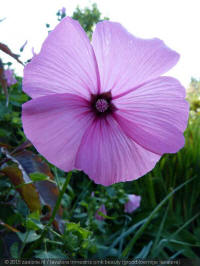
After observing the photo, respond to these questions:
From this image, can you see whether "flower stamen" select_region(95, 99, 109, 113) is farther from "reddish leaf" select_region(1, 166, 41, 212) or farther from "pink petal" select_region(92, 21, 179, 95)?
"reddish leaf" select_region(1, 166, 41, 212)

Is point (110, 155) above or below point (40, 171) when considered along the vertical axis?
above

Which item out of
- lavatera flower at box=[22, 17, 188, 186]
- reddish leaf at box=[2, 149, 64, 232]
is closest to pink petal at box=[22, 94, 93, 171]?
lavatera flower at box=[22, 17, 188, 186]

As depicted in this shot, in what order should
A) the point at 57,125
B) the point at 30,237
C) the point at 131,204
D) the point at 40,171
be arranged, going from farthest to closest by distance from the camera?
the point at 131,204, the point at 40,171, the point at 30,237, the point at 57,125

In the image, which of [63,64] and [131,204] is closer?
[63,64]

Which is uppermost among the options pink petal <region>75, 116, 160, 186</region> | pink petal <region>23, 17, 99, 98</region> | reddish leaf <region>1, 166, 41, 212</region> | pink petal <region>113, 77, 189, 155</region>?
pink petal <region>23, 17, 99, 98</region>

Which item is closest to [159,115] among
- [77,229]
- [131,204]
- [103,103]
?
[103,103]

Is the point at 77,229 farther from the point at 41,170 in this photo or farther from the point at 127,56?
the point at 127,56

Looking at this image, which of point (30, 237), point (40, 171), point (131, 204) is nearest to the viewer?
point (30, 237)

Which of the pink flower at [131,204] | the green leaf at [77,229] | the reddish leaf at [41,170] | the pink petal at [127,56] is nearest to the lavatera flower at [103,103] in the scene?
the pink petal at [127,56]
